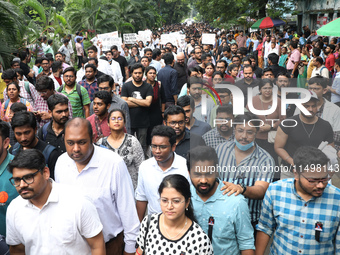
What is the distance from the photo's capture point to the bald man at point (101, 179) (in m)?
3.37

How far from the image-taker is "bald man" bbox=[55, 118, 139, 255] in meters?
3.37

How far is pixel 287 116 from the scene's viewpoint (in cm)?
412

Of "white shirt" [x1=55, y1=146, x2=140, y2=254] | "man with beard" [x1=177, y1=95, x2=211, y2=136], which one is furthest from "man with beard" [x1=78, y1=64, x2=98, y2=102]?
"white shirt" [x1=55, y1=146, x2=140, y2=254]

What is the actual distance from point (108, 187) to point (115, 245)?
1.87ft

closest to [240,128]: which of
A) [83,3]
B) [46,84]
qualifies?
[46,84]

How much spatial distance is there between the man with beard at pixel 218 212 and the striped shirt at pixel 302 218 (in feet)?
0.88

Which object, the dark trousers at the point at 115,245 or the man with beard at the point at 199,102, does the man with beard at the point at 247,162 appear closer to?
the dark trousers at the point at 115,245

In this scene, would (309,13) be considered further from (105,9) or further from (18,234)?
(18,234)

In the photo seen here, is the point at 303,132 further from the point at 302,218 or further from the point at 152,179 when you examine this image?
the point at 152,179

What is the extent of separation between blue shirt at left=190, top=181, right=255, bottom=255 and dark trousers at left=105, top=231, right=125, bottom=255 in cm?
78

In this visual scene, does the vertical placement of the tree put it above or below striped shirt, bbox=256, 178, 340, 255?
above

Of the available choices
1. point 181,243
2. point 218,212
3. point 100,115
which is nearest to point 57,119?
point 100,115

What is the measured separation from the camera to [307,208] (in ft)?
10.5

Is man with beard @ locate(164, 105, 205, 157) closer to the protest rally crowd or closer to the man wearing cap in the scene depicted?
the protest rally crowd
